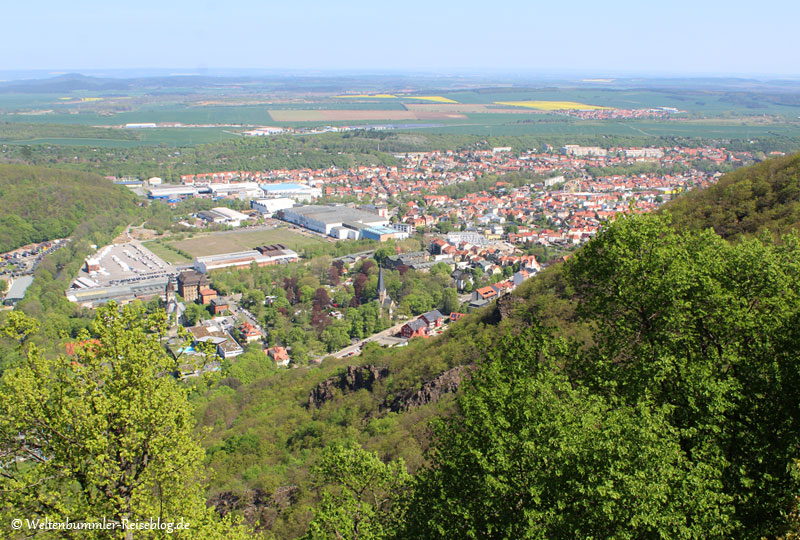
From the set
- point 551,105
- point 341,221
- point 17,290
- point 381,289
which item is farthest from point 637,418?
point 551,105

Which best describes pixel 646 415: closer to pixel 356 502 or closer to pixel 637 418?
pixel 637 418

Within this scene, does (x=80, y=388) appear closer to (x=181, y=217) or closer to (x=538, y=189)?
(x=181, y=217)

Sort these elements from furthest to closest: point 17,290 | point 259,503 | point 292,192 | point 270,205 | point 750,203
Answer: point 292,192, point 270,205, point 17,290, point 750,203, point 259,503

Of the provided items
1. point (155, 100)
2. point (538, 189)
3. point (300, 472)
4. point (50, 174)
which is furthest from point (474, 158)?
point (155, 100)

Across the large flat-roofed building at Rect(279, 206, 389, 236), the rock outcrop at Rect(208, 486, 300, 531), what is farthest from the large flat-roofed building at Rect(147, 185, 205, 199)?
the rock outcrop at Rect(208, 486, 300, 531)

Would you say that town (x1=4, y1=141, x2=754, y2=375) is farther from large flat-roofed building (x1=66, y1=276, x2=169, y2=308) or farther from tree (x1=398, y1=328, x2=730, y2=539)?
tree (x1=398, y1=328, x2=730, y2=539)

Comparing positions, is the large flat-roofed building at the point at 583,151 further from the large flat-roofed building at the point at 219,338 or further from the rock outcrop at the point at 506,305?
the rock outcrop at the point at 506,305
